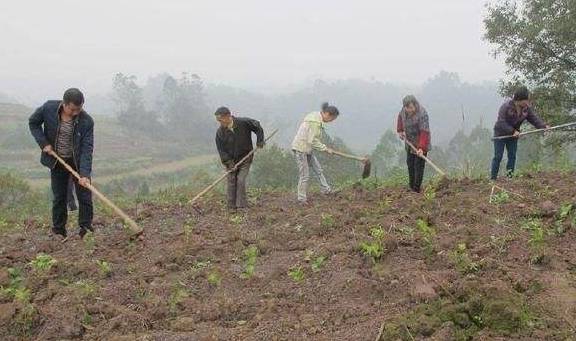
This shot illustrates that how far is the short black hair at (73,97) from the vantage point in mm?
5930

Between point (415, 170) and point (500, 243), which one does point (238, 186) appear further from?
point (500, 243)

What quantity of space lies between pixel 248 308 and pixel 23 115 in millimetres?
95905

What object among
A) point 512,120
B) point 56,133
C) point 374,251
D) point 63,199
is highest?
point 512,120

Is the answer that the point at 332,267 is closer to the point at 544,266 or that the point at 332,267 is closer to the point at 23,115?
the point at 544,266

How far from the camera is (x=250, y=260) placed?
5.46 metres

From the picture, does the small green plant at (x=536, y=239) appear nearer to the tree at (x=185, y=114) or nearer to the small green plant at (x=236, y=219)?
the small green plant at (x=236, y=219)

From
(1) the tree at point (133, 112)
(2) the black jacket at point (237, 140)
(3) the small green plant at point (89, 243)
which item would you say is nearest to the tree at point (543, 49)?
(2) the black jacket at point (237, 140)

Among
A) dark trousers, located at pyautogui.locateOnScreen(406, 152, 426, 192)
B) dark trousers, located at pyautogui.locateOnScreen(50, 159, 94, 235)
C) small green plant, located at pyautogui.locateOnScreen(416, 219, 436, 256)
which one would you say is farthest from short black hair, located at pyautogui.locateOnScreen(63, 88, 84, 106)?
dark trousers, located at pyautogui.locateOnScreen(406, 152, 426, 192)

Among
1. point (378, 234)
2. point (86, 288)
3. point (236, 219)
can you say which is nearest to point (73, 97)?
point (86, 288)

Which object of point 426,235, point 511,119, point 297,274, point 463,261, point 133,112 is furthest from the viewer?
point 133,112

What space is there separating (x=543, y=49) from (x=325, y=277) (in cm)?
1285

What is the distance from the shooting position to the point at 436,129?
131375mm

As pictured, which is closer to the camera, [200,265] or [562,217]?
[200,265]

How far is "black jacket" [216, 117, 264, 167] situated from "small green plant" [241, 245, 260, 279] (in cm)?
254
